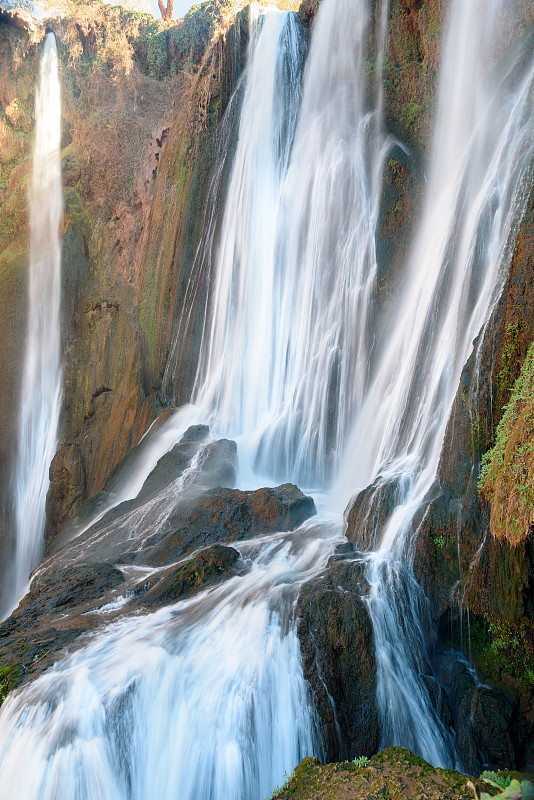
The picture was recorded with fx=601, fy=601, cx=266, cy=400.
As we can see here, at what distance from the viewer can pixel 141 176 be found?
65.9ft

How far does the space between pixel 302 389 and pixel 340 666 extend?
7.33 metres

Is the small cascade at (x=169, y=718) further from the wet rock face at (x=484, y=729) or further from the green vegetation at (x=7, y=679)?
the wet rock face at (x=484, y=729)

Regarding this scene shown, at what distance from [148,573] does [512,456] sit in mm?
5518

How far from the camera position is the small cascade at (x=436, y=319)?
6.11 meters

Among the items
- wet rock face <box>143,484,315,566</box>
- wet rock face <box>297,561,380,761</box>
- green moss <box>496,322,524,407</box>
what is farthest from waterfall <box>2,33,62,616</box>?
green moss <box>496,322,524,407</box>

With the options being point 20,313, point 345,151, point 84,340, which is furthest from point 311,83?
point 20,313

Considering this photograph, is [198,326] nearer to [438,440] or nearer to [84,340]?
[84,340]

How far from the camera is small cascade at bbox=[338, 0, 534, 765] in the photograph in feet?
20.0

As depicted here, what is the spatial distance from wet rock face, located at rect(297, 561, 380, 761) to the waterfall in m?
12.4

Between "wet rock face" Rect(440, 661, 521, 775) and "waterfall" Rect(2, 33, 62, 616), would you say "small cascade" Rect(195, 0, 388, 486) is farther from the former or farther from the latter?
"waterfall" Rect(2, 33, 62, 616)

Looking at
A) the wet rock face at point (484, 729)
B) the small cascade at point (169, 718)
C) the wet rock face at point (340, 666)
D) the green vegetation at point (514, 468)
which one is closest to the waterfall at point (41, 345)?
the small cascade at point (169, 718)

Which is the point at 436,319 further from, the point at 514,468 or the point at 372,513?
the point at 514,468

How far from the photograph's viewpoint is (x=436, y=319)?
9328 mm

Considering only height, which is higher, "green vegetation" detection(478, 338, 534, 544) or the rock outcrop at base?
"green vegetation" detection(478, 338, 534, 544)
